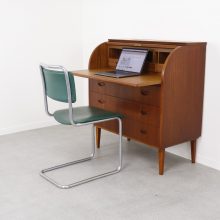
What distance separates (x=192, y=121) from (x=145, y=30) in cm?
105

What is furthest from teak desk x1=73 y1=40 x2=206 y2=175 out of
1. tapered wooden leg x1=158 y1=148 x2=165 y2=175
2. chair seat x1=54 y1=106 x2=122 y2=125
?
chair seat x1=54 y1=106 x2=122 y2=125

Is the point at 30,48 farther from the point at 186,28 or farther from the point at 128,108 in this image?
the point at 186,28

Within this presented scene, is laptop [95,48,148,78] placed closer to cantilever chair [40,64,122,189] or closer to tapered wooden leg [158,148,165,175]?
cantilever chair [40,64,122,189]

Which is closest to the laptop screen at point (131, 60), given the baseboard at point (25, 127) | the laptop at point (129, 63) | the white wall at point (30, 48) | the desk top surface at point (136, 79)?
the laptop at point (129, 63)

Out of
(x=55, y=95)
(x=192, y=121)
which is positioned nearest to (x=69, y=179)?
(x=55, y=95)

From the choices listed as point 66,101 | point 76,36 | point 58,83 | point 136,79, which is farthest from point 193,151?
point 76,36

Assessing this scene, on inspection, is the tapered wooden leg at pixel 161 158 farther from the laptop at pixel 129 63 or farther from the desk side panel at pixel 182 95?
the laptop at pixel 129 63

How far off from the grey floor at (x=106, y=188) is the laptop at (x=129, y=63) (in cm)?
77

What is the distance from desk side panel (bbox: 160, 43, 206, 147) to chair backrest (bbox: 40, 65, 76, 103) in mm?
654

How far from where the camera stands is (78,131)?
4039 mm

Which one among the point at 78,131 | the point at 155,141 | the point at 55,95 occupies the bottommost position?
the point at 78,131

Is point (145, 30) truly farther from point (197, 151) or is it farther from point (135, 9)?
point (197, 151)

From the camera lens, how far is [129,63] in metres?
3.08

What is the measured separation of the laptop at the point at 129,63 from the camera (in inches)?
116
